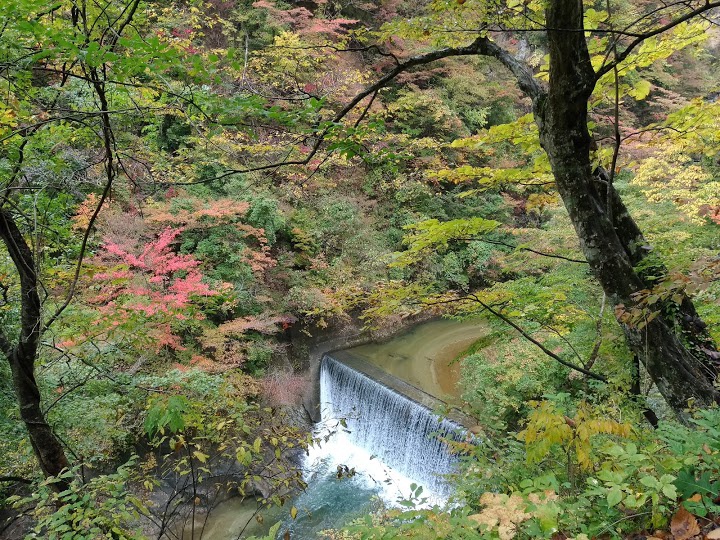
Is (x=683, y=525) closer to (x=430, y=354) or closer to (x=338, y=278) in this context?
(x=338, y=278)

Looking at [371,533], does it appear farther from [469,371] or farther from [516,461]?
[469,371]

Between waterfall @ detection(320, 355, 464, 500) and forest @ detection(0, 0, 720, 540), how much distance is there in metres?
0.13

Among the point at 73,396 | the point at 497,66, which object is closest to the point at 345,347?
the point at 73,396

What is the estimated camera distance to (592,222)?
2.11m

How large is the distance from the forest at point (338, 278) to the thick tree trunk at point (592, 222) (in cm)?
1

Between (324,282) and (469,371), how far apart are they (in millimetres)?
4195

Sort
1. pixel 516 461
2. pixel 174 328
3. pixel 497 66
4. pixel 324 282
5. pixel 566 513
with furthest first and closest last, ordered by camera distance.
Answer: pixel 497 66, pixel 324 282, pixel 174 328, pixel 516 461, pixel 566 513

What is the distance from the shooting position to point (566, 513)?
5.83ft

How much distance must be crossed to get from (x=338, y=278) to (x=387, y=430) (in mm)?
3827

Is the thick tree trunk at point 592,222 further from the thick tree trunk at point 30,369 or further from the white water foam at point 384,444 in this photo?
the white water foam at point 384,444

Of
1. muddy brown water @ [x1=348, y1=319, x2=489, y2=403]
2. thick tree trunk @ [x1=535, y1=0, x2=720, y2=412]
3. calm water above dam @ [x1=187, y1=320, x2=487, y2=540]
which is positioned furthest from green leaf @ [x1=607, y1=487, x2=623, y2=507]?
muddy brown water @ [x1=348, y1=319, x2=489, y2=403]

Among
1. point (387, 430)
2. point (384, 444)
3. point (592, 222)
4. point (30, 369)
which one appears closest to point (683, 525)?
point (592, 222)

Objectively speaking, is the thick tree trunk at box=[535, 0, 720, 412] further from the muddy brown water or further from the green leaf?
the muddy brown water

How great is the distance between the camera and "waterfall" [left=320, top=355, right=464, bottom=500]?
23.9 ft
